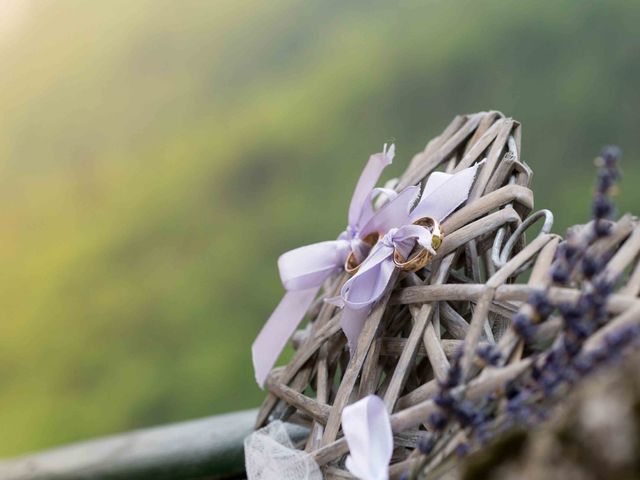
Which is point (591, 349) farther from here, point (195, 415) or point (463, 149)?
point (195, 415)

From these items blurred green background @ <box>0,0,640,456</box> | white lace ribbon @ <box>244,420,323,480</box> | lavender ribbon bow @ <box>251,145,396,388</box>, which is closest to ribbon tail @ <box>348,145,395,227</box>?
Answer: lavender ribbon bow @ <box>251,145,396,388</box>

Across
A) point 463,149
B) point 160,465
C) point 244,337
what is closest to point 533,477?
point 463,149

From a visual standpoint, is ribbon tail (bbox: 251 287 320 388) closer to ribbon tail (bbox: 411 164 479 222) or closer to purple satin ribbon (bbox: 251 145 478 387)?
purple satin ribbon (bbox: 251 145 478 387)

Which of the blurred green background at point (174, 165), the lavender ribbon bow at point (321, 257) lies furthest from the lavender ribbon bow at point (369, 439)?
the blurred green background at point (174, 165)

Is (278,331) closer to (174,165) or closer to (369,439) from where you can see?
(369,439)

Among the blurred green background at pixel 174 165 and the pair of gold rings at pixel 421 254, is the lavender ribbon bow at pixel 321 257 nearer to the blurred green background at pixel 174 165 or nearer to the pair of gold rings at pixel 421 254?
the pair of gold rings at pixel 421 254

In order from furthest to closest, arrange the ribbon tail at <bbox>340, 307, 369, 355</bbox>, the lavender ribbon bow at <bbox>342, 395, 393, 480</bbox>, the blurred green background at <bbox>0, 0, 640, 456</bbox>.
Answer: the blurred green background at <bbox>0, 0, 640, 456</bbox> → the ribbon tail at <bbox>340, 307, 369, 355</bbox> → the lavender ribbon bow at <bbox>342, 395, 393, 480</bbox>
